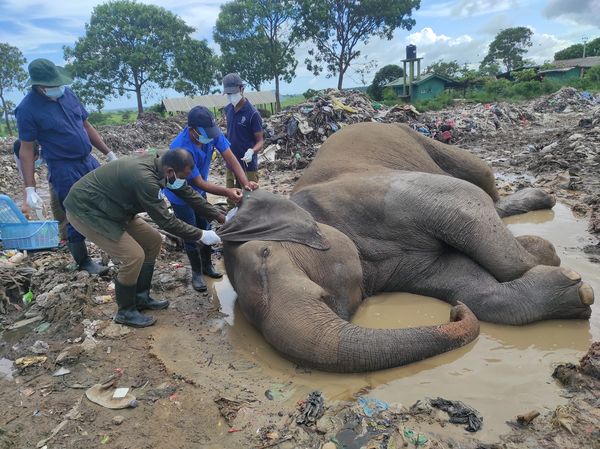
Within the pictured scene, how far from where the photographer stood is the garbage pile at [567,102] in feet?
90.1

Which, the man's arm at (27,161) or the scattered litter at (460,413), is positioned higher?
the man's arm at (27,161)

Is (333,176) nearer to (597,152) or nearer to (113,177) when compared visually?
(113,177)

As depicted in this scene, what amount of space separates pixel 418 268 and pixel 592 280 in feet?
5.25

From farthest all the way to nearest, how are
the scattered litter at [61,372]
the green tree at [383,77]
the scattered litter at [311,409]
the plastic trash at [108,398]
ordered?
1. the green tree at [383,77]
2. the scattered litter at [61,372]
3. the plastic trash at [108,398]
4. the scattered litter at [311,409]

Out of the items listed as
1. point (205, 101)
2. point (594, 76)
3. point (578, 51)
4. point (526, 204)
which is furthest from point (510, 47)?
point (526, 204)

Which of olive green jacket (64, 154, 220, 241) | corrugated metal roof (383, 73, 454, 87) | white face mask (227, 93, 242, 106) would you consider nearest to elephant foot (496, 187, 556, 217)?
white face mask (227, 93, 242, 106)

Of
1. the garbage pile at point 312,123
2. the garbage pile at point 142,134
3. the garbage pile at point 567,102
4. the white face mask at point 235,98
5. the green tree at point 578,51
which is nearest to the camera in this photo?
the white face mask at point 235,98

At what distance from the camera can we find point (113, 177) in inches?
166

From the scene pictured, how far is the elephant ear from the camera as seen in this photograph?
13.1ft

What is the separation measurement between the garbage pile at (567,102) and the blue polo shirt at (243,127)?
2538cm

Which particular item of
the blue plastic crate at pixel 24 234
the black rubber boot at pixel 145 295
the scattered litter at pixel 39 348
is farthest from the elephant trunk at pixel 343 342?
the blue plastic crate at pixel 24 234

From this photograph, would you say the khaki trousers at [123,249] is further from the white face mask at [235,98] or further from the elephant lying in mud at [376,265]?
the white face mask at [235,98]

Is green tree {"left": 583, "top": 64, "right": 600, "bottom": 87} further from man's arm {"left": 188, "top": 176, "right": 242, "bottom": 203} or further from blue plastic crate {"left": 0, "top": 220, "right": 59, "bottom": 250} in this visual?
blue plastic crate {"left": 0, "top": 220, "right": 59, "bottom": 250}

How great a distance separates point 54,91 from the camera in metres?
5.15
